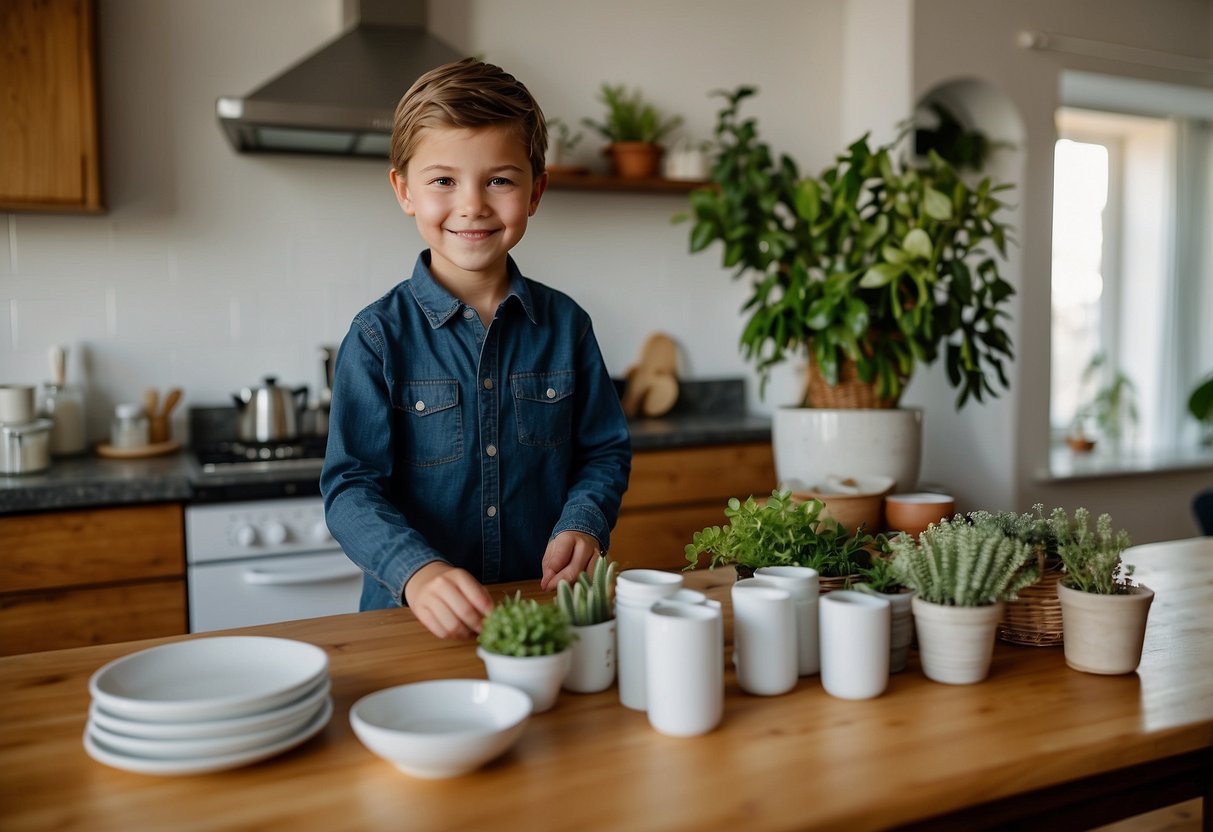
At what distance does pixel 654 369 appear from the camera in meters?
3.49

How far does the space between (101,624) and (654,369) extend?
1.92 meters

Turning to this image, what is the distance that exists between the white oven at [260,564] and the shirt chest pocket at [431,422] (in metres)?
1.05

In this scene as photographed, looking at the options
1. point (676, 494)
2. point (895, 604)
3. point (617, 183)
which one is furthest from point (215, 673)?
point (617, 183)

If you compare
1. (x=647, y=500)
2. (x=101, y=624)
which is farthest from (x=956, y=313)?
(x=101, y=624)

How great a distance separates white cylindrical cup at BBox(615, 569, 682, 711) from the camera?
90 centimetres

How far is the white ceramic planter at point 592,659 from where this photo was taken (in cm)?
93

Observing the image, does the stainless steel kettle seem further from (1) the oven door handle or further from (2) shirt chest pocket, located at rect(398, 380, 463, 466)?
(2) shirt chest pocket, located at rect(398, 380, 463, 466)

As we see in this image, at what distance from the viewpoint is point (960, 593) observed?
968 millimetres

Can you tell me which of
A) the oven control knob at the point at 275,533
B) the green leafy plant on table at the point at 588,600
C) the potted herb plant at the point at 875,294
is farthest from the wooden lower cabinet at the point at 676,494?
the green leafy plant on table at the point at 588,600

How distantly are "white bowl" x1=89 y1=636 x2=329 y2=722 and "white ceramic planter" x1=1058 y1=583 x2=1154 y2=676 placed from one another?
0.74m

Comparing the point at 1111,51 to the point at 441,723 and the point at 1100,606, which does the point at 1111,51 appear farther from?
the point at 441,723

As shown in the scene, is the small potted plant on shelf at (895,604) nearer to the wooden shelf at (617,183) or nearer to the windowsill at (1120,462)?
the wooden shelf at (617,183)

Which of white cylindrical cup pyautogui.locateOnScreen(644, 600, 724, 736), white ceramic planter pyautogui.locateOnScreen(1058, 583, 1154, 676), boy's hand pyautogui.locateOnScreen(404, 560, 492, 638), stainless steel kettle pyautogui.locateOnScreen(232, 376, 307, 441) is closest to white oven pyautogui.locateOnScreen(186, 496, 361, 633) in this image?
stainless steel kettle pyautogui.locateOnScreen(232, 376, 307, 441)

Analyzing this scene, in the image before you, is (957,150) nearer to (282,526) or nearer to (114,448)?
(282,526)
